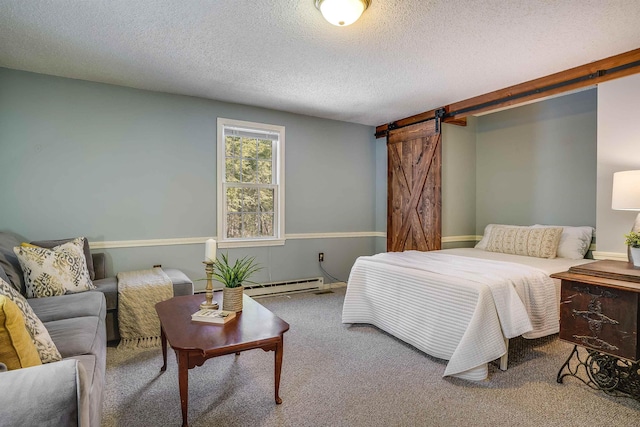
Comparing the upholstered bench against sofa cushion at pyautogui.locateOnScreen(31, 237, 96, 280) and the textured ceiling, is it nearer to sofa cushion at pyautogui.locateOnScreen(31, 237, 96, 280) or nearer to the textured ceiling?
sofa cushion at pyautogui.locateOnScreen(31, 237, 96, 280)

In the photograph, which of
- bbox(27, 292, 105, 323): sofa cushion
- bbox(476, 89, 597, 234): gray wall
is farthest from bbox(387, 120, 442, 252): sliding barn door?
bbox(27, 292, 105, 323): sofa cushion

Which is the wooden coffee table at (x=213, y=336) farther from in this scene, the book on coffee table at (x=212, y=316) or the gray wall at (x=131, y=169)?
the gray wall at (x=131, y=169)

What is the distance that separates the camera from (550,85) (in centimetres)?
317

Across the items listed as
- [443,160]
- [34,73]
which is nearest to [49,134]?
[34,73]

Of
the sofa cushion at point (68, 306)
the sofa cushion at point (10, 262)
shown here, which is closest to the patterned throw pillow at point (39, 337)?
the sofa cushion at point (68, 306)

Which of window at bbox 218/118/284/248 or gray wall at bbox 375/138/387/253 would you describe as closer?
window at bbox 218/118/284/248

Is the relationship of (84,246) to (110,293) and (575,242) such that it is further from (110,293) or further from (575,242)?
(575,242)

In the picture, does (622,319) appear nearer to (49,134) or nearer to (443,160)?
(443,160)

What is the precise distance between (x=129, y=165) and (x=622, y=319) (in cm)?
426

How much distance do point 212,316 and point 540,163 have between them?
407 cm

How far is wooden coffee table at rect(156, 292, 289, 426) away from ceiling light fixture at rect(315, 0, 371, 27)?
1.91 metres

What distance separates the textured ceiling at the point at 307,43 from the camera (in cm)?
216

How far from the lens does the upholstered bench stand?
9.10 feet

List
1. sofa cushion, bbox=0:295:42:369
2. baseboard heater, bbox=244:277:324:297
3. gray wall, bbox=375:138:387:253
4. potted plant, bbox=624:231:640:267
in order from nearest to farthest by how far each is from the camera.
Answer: sofa cushion, bbox=0:295:42:369 → potted plant, bbox=624:231:640:267 → baseboard heater, bbox=244:277:324:297 → gray wall, bbox=375:138:387:253
